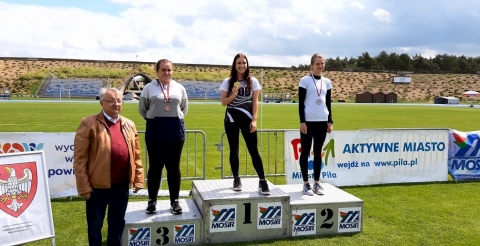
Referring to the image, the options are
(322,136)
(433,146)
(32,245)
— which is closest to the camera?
(32,245)

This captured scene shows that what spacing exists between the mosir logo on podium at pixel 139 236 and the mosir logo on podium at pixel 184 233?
34 cm

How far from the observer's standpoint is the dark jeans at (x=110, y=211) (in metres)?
3.89

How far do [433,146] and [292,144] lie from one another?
3305 mm

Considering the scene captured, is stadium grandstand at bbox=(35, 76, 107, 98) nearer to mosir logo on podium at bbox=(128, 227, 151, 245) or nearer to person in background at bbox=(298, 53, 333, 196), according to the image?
person in background at bbox=(298, 53, 333, 196)

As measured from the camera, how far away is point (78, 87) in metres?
74.6

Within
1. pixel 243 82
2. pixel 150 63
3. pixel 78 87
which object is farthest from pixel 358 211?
pixel 150 63

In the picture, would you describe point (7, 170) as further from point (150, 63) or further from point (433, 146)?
point (150, 63)

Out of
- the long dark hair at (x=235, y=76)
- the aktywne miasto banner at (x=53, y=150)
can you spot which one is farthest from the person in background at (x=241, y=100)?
the aktywne miasto banner at (x=53, y=150)

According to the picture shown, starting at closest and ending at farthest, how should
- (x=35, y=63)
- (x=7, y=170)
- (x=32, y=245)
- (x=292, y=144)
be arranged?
(x=7, y=170) → (x=32, y=245) → (x=292, y=144) → (x=35, y=63)

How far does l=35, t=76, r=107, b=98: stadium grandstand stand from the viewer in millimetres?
68875

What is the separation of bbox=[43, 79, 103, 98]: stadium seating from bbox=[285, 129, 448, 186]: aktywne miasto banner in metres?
65.1

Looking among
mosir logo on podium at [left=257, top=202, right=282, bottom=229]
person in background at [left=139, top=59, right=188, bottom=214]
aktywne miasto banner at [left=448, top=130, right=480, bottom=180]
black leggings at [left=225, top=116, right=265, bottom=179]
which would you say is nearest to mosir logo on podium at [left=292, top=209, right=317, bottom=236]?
mosir logo on podium at [left=257, top=202, right=282, bottom=229]

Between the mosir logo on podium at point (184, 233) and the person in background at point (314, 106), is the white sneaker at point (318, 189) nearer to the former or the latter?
the person in background at point (314, 106)

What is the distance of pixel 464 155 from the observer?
8641 millimetres
